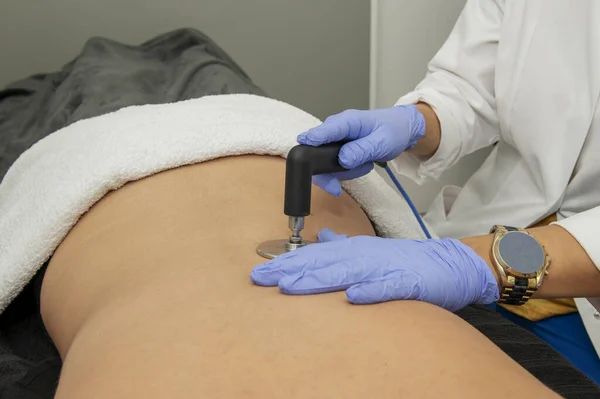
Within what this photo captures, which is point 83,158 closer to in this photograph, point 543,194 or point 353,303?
point 353,303

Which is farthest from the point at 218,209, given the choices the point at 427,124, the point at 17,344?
the point at 427,124

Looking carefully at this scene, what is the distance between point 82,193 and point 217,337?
395mm

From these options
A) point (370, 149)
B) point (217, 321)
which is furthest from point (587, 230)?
point (217, 321)

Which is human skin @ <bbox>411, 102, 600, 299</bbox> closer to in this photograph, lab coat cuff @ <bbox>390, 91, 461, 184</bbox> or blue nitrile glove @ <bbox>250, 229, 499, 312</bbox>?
blue nitrile glove @ <bbox>250, 229, 499, 312</bbox>

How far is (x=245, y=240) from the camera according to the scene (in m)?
0.76

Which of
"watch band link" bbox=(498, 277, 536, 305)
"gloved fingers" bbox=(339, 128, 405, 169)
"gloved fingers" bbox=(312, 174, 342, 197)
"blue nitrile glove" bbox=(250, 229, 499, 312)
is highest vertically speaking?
"gloved fingers" bbox=(339, 128, 405, 169)

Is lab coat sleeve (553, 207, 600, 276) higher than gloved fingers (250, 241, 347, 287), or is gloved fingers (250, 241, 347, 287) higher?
gloved fingers (250, 241, 347, 287)

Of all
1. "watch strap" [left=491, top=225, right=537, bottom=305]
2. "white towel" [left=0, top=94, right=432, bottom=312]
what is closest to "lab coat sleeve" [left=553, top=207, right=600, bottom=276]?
"watch strap" [left=491, top=225, right=537, bottom=305]

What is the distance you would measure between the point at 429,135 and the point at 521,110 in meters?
0.18

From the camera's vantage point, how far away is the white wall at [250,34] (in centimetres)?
197

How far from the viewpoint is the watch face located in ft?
2.63

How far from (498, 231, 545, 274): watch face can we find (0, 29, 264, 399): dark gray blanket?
2.30 ft

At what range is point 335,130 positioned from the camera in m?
0.85

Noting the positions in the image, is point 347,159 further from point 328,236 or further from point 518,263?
point 518,263
